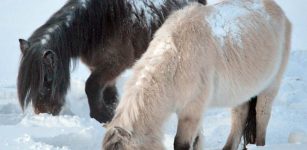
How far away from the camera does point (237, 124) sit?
19.1ft

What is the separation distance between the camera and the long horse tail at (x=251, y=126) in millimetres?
5824

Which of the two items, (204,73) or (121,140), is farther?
(204,73)

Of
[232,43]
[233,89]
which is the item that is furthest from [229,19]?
[233,89]

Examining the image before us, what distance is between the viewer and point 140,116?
390cm

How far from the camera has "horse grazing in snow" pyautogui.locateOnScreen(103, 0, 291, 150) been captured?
396 cm

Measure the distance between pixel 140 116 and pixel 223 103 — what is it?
4.23 ft

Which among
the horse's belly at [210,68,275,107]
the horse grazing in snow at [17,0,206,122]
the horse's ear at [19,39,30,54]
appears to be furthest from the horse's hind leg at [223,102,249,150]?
the horse's ear at [19,39,30,54]

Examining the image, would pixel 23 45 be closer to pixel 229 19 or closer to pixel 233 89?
pixel 229 19

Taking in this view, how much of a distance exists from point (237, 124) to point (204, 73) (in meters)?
1.63

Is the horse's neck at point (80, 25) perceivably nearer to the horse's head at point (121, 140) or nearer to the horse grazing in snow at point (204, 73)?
the horse grazing in snow at point (204, 73)

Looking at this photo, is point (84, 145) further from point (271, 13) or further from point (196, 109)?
point (271, 13)

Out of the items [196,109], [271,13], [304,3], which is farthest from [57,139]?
[304,3]

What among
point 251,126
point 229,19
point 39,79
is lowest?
point 251,126

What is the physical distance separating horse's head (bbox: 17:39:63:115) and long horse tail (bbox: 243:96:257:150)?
90.6 inches
